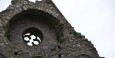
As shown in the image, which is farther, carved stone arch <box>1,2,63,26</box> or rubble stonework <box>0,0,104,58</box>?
carved stone arch <box>1,2,63,26</box>

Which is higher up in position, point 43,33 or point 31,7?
point 31,7

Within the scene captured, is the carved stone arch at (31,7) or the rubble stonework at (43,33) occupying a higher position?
the carved stone arch at (31,7)

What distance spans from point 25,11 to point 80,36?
344 cm

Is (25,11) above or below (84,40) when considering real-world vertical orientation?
above

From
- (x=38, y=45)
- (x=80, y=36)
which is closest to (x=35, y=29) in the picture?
(x=38, y=45)

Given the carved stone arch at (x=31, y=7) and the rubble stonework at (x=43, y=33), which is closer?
the rubble stonework at (x=43, y=33)

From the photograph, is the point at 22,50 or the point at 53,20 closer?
the point at 22,50

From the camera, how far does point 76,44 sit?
19141mm

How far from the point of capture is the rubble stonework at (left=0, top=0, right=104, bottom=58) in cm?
1852

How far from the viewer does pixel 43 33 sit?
20047mm

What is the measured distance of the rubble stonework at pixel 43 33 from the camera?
60.7 feet

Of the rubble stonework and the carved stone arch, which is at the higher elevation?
the carved stone arch

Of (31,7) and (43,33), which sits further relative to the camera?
(31,7)

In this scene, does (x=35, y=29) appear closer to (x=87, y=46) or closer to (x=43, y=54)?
(x=43, y=54)
